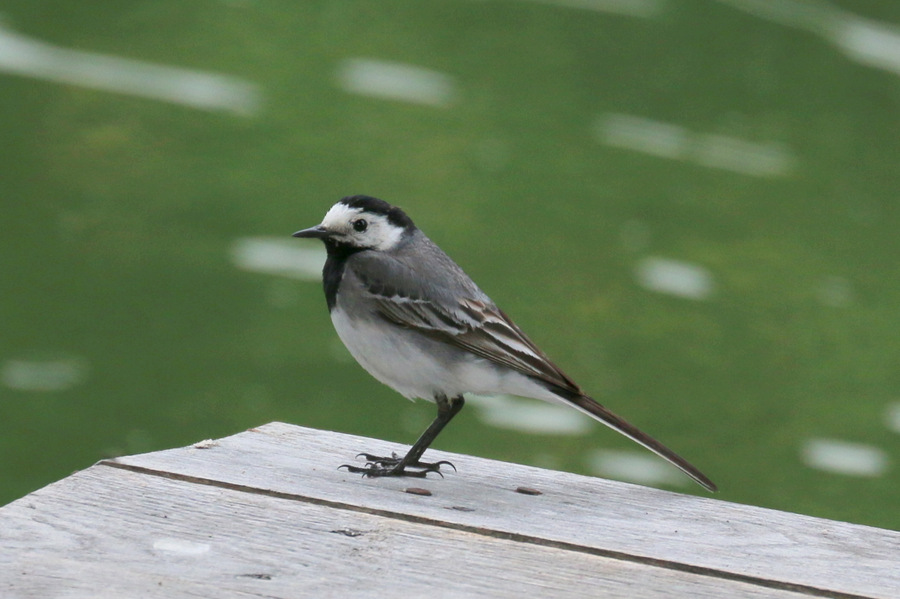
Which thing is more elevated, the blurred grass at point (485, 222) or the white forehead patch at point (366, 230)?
the blurred grass at point (485, 222)

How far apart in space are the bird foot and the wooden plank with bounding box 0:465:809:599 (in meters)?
0.70

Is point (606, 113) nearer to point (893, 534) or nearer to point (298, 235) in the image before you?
point (298, 235)

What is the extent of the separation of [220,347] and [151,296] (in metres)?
0.89

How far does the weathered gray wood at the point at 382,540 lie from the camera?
335cm

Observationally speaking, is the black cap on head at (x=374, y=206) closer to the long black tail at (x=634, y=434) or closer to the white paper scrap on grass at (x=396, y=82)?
the long black tail at (x=634, y=434)

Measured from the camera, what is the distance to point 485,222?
12898 mm

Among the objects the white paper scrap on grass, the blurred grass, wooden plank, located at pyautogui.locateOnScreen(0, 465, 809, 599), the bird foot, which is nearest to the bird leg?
the bird foot

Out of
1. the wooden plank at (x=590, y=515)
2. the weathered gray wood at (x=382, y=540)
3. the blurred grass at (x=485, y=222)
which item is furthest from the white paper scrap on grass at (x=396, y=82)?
the weathered gray wood at (x=382, y=540)

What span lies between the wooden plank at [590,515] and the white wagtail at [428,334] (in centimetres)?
48

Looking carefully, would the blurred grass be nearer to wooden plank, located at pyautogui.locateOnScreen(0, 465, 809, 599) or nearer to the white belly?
the white belly

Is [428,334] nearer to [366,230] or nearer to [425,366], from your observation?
[425,366]

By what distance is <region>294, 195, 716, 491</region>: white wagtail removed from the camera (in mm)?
5152

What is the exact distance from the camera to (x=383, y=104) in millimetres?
14781

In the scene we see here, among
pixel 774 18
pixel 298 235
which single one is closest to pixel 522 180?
pixel 774 18
